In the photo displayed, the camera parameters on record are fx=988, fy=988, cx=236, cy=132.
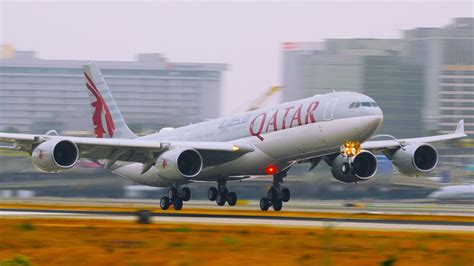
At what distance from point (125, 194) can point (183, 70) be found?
374 ft

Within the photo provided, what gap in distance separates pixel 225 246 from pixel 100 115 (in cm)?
3096

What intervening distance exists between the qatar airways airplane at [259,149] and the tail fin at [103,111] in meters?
5.51

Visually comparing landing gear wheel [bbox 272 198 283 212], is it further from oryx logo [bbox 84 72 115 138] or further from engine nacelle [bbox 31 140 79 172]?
oryx logo [bbox 84 72 115 138]

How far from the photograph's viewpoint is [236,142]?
44375 mm

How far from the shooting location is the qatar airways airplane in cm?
4006

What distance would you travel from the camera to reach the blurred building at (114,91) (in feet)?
368

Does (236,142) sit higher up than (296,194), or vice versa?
(236,142)

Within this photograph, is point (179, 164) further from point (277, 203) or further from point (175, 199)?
point (277, 203)

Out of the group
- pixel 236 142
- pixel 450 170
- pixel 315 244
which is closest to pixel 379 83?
pixel 450 170

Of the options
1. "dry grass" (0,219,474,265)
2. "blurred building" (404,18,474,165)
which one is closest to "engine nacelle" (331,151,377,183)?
"dry grass" (0,219,474,265)

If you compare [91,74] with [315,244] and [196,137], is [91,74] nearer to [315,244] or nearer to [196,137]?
[196,137]

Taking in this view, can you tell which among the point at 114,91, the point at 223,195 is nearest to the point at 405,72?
the point at 114,91

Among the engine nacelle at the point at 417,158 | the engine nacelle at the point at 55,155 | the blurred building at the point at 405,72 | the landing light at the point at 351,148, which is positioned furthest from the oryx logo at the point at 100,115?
the blurred building at the point at 405,72

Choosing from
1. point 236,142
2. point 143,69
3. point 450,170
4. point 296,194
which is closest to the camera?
point 236,142
